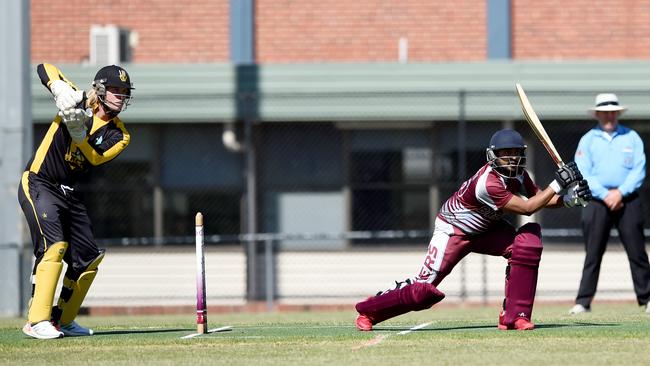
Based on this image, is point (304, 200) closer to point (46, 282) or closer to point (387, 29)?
point (387, 29)

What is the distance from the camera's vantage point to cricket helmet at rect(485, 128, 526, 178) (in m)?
9.64

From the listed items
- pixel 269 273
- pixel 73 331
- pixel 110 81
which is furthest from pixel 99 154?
pixel 269 273

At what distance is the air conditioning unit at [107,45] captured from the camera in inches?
824

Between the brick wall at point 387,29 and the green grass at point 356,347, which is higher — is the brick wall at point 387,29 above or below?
above

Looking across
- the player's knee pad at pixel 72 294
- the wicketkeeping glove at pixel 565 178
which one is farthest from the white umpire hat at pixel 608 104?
the player's knee pad at pixel 72 294

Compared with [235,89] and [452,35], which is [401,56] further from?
[235,89]

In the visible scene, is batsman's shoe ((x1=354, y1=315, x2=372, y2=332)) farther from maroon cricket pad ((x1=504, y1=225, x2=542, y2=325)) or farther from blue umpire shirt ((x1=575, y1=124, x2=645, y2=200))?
blue umpire shirt ((x1=575, y1=124, x2=645, y2=200))

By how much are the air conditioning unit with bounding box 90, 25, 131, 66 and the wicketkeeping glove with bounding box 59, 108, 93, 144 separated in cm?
1112

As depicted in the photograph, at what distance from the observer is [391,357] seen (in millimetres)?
8352

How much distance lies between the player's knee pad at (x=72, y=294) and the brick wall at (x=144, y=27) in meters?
11.4

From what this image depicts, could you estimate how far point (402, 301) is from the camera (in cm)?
992

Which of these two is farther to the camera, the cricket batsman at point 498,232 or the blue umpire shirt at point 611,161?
the blue umpire shirt at point 611,161

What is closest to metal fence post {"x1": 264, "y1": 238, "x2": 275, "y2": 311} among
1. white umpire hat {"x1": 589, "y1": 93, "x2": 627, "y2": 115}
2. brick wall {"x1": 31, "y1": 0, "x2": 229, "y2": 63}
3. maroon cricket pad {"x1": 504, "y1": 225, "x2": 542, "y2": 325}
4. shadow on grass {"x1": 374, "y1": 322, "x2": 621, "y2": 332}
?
brick wall {"x1": 31, "y1": 0, "x2": 229, "y2": 63}

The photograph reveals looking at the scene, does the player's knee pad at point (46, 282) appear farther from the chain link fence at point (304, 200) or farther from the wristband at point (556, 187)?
the chain link fence at point (304, 200)
